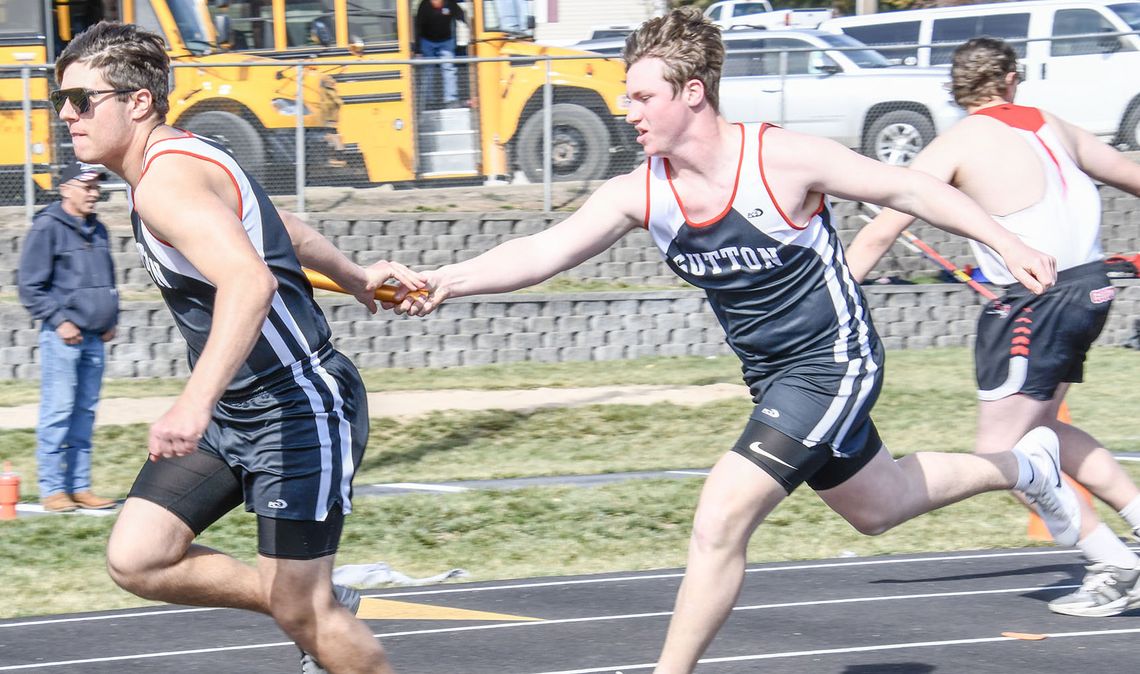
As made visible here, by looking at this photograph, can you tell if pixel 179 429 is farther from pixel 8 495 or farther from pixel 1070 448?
pixel 8 495

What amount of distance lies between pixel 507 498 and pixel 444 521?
547mm

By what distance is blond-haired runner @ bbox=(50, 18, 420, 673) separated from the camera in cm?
382

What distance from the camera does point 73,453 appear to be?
26.6ft

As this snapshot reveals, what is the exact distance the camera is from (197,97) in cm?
1465

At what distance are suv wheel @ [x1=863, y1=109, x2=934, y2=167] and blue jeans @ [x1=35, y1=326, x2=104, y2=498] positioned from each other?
962 cm

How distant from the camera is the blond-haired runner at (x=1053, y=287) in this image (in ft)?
17.9

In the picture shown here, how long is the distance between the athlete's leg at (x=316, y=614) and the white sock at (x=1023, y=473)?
231cm

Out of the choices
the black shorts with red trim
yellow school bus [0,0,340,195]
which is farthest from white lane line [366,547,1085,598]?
yellow school bus [0,0,340,195]

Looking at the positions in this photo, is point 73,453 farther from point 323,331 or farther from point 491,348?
point 491,348

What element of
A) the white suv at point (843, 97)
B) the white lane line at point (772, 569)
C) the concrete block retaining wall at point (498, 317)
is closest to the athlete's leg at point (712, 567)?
Answer: the white lane line at point (772, 569)

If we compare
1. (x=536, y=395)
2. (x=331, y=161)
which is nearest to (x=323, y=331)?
(x=536, y=395)

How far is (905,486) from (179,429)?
7.59 ft

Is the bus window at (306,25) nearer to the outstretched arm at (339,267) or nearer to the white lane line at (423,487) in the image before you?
the white lane line at (423,487)

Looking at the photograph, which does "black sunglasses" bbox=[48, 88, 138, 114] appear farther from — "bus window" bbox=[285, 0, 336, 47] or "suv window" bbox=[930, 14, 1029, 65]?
"suv window" bbox=[930, 14, 1029, 65]
